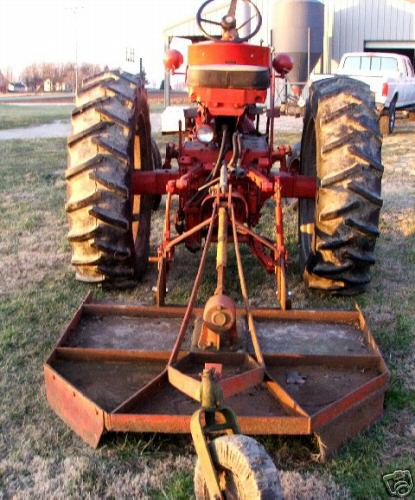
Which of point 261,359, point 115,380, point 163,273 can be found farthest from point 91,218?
point 261,359

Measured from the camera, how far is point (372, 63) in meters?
17.0

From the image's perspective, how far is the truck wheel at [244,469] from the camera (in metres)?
2.15

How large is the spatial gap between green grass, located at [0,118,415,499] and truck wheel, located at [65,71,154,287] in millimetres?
311

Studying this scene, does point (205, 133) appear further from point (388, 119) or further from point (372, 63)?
point (372, 63)

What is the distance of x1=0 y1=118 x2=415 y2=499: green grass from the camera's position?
9.34 feet

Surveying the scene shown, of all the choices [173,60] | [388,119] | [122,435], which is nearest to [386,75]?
[388,119]

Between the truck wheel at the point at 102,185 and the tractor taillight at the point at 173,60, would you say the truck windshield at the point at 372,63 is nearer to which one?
the tractor taillight at the point at 173,60

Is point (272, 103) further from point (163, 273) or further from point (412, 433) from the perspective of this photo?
point (412, 433)

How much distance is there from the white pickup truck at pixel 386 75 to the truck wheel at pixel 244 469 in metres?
14.4

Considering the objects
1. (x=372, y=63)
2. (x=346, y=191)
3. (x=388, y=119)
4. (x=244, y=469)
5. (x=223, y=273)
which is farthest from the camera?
(x=372, y=63)

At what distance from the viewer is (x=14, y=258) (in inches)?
229

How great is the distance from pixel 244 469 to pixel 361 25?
2220 cm

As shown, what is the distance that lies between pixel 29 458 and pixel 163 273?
1261 millimetres

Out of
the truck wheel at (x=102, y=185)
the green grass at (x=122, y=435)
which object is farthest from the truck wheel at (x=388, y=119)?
the truck wheel at (x=102, y=185)
